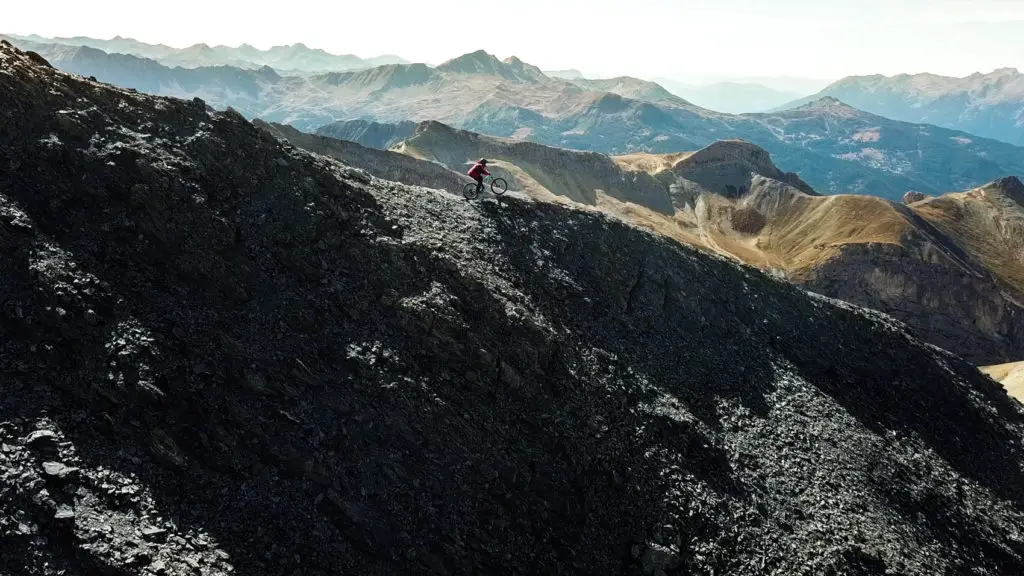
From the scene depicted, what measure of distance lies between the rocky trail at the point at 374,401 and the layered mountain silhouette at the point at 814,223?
315ft

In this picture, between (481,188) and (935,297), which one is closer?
(481,188)

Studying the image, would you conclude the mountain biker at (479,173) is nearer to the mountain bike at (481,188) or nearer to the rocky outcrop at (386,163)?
the mountain bike at (481,188)

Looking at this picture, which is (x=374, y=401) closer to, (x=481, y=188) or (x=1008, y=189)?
(x=481, y=188)

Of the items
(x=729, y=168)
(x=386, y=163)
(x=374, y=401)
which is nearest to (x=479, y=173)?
(x=374, y=401)

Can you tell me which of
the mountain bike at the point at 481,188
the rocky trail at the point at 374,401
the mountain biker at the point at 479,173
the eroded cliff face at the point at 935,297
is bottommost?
the eroded cliff face at the point at 935,297

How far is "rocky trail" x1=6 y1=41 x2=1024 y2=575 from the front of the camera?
16.6 meters

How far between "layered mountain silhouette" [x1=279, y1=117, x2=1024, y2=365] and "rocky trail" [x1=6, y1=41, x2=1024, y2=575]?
9599 cm

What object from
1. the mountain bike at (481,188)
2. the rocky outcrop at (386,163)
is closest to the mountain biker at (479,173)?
the mountain bike at (481,188)

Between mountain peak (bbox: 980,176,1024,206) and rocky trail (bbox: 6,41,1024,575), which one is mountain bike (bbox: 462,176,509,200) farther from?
mountain peak (bbox: 980,176,1024,206)

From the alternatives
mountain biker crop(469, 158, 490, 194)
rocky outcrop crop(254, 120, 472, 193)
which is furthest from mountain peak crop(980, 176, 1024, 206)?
mountain biker crop(469, 158, 490, 194)

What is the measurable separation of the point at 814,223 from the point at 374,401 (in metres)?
150

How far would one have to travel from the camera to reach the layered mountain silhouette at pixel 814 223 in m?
114

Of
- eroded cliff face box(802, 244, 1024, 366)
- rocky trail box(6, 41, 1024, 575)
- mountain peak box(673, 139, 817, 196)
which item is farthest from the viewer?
mountain peak box(673, 139, 817, 196)

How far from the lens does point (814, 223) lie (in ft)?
466
